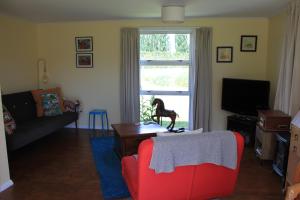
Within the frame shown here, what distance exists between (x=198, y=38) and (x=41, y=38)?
3143 millimetres

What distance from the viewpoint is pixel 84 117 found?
5398 millimetres

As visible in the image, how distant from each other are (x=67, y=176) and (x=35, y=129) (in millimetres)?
989

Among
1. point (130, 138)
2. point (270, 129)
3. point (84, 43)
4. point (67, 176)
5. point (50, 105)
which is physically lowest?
point (67, 176)

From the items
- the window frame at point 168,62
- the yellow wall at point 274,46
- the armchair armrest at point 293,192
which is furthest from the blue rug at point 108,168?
the yellow wall at point 274,46

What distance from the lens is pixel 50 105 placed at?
4641mm

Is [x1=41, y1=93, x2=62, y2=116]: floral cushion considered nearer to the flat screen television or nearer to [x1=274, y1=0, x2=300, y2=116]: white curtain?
the flat screen television

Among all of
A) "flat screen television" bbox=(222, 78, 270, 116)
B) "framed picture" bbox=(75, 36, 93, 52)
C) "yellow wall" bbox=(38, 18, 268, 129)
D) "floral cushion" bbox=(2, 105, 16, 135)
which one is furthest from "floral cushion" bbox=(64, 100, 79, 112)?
"flat screen television" bbox=(222, 78, 270, 116)

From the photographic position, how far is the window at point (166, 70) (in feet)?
16.3

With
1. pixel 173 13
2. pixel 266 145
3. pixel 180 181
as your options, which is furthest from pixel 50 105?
pixel 266 145

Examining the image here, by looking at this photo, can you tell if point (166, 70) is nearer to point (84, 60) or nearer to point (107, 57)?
point (107, 57)

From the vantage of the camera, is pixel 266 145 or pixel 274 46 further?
pixel 274 46

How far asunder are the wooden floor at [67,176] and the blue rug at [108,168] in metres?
0.08

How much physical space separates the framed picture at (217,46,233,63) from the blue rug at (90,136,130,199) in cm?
248

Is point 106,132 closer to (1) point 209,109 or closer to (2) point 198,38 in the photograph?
(1) point 209,109
